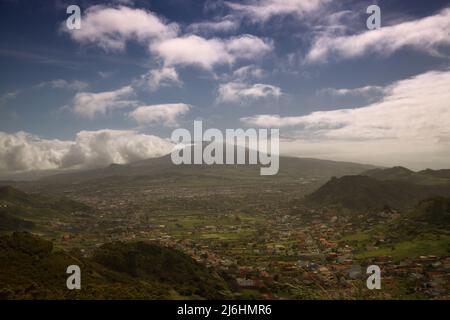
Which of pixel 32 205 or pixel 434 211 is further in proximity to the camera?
pixel 32 205

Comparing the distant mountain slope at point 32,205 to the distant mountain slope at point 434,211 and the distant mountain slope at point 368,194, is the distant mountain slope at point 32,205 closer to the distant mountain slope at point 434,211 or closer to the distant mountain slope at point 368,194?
the distant mountain slope at point 368,194

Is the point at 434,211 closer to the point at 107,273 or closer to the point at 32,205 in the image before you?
the point at 107,273

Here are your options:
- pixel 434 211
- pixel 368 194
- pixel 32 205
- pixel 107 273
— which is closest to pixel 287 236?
pixel 434 211

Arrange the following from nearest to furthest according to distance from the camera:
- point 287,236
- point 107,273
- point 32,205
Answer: point 107,273 → point 287,236 → point 32,205

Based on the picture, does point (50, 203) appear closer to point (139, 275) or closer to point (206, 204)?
point (206, 204)

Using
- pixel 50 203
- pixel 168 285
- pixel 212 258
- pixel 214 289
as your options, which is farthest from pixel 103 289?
pixel 50 203
